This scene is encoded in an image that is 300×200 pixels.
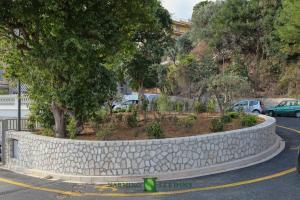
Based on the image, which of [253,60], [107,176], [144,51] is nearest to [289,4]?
[253,60]

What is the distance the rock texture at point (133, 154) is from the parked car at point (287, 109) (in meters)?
21.7

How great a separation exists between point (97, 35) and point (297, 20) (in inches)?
1068

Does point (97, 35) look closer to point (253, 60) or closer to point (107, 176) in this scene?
point (107, 176)

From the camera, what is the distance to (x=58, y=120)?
1250cm

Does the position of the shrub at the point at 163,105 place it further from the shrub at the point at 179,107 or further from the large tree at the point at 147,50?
the large tree at the point at 147,50

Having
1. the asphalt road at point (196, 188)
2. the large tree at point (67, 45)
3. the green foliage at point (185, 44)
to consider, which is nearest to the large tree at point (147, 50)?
the large tree at point (67, 45)

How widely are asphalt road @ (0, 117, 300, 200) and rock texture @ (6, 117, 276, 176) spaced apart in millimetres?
561

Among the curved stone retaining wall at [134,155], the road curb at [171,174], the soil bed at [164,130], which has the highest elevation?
the soil bed at [164,130]

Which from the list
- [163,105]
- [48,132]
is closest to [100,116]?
[48,132]

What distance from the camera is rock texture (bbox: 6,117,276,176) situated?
10.2 m

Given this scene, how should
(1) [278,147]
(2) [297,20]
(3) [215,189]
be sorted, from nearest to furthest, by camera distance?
(3) [215,189]
(1) [278,147]
(2) [297,20]

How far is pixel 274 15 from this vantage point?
40656mm

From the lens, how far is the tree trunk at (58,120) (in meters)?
12.4

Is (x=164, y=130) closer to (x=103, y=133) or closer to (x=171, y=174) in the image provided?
(x=103, y=133)
